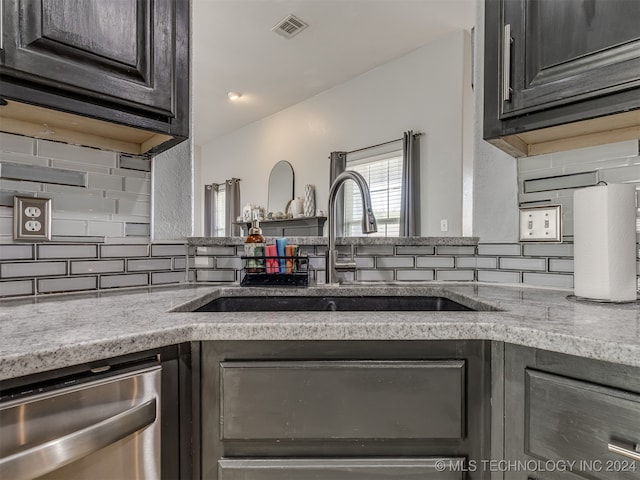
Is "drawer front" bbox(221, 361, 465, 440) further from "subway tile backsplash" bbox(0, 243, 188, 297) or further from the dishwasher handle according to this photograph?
"subway tile backsplash" bbox(0, 243, 188, 297)

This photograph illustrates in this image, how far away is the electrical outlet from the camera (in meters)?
1.19

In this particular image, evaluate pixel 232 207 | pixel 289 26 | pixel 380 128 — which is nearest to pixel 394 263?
pixel 232 207

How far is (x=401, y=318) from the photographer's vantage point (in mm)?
723

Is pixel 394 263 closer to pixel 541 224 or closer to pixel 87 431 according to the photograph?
pixel 541 224

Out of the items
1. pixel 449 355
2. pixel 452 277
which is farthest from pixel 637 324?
pixel 452 277

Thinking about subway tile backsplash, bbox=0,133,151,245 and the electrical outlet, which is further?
the electrical outlet

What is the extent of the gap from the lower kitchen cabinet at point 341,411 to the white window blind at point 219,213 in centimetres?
85

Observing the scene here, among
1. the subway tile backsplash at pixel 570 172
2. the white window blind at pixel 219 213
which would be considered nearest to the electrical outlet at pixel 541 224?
the subway tile backsplash at pixel 570 172

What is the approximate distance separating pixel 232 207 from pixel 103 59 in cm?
84

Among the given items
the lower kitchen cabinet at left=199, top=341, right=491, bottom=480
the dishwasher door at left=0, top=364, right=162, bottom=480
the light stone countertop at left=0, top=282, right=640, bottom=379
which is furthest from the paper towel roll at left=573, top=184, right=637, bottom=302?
the dishwasher door at left=0, top=364, right=162, bottom=480

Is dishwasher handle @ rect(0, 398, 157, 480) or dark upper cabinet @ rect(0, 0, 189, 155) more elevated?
dark upper cabinet @ rect(0, 0, 189, 155)

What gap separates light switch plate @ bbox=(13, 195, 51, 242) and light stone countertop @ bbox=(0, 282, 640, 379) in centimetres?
19

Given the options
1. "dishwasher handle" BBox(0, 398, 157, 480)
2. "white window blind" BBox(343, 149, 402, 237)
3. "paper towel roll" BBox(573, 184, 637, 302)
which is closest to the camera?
"dishwasher handle" BBox(0, 398, 157, 480)

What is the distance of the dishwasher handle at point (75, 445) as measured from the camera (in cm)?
47
